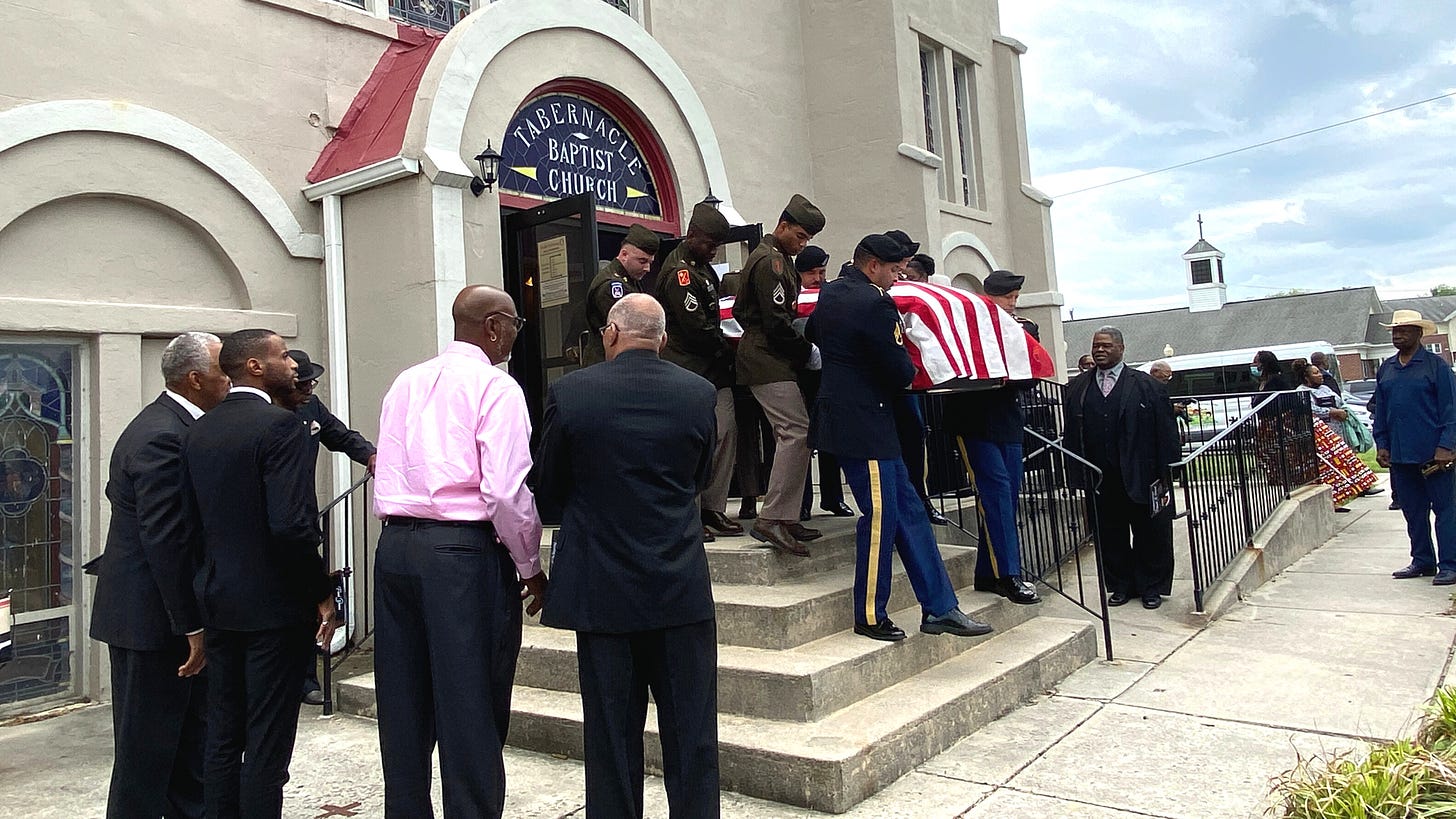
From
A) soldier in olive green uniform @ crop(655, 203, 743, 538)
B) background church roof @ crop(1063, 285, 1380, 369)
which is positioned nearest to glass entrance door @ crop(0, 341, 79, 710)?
soldier in olive green uniform @ crop(655, 203, 743, 538)

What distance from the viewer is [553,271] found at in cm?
734

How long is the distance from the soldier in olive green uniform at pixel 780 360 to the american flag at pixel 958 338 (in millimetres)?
592

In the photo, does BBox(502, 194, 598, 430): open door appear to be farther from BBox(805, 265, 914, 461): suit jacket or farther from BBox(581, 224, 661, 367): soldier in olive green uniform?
BBox(805, 265, 914, 461): suit jacket

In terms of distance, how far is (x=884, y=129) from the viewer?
10672mm

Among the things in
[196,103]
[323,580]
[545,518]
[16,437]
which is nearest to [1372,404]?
[545,518]

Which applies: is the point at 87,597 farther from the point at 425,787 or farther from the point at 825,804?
the point at 825,804

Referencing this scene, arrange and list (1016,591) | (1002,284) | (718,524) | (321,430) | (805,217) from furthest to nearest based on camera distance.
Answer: (1002,284)
(718,524)
(1016,591)
(805,217)
(321,430)

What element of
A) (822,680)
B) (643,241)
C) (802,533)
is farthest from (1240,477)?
(643,241)

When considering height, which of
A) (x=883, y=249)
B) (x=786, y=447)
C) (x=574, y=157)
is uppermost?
(x=574, y=157)

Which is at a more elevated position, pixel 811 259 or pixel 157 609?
pixel 811 259

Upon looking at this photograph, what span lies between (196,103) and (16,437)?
2.38m

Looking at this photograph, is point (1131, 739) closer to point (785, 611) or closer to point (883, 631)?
point (883, 631)

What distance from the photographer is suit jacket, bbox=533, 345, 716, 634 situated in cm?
304

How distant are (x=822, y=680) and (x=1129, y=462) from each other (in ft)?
12.0
